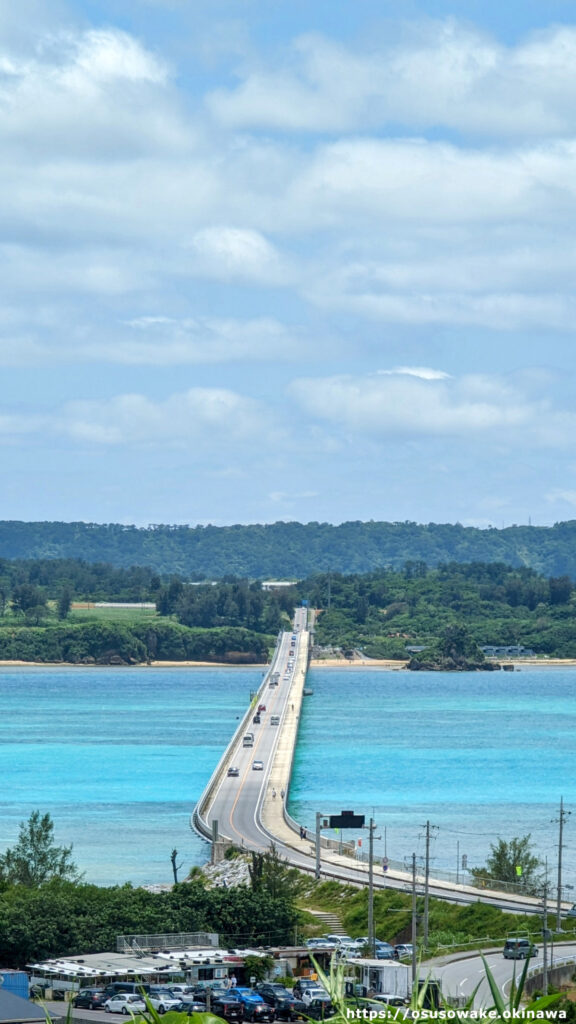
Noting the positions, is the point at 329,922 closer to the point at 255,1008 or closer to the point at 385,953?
the point at 385,953

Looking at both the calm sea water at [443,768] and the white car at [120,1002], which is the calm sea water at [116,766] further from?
the white car at [120,1002]

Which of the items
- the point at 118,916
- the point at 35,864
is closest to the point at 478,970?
the point at 118,916

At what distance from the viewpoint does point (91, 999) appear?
2909cm

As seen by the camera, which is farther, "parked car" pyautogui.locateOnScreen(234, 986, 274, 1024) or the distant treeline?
the distant treeline

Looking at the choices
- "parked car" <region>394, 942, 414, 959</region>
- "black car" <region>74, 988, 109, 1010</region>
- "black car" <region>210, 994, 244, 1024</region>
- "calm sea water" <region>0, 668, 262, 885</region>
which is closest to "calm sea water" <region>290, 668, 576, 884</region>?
"calm sea water" <region>0, 668, 262, 885</region>

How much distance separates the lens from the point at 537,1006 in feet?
17.4

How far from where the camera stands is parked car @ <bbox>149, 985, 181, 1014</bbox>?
90.9 ft

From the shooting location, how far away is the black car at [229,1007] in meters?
27.8

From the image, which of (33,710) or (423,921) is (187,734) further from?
(423,921)

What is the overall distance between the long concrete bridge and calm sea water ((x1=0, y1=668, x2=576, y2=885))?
65.8 inches

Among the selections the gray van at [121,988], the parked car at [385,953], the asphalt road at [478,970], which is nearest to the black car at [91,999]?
the gray van at [121,988]

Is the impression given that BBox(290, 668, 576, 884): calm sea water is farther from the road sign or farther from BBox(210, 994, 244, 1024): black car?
BBox(210, 994, 244, 1024): black car

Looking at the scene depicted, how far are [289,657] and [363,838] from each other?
110 meters

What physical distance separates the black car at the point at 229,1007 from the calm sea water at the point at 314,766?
25560 millimetres
